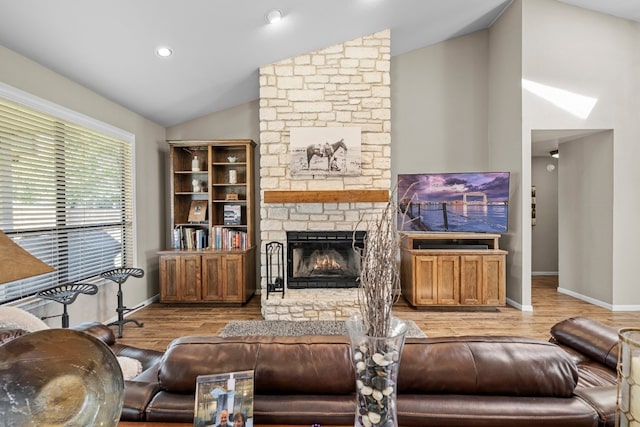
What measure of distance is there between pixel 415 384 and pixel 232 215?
4140mm

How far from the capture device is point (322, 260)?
458 centimetres

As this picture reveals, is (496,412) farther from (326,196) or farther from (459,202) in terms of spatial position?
(459,202)

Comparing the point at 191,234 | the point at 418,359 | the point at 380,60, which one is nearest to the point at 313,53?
the point at 380,60

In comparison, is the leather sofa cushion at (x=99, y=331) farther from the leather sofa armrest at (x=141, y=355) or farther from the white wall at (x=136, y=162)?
the white wall at (x=136, y=162)

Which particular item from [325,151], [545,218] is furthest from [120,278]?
[545,218]

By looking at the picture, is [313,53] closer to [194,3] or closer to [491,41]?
[194,3]

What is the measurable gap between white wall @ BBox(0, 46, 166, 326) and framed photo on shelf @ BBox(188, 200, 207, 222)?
47 centimetres

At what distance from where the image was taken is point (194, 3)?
2.79 metres

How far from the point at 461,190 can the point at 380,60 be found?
2.03 meters

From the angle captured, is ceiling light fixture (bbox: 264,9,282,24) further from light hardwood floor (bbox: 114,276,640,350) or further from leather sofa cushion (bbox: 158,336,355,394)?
light hardwood floor (bbox: 114,276,640,350)

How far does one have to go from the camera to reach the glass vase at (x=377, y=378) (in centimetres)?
86

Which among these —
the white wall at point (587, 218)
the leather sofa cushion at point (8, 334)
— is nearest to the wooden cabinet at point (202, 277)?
the leather sofa cushion at point (8, 334)

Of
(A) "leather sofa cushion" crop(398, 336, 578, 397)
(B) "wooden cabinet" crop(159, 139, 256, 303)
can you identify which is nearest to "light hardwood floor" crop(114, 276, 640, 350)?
(B) "wooden cabinet" crop(159, 139, 256, 303)

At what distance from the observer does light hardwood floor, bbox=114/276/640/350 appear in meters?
3.55
